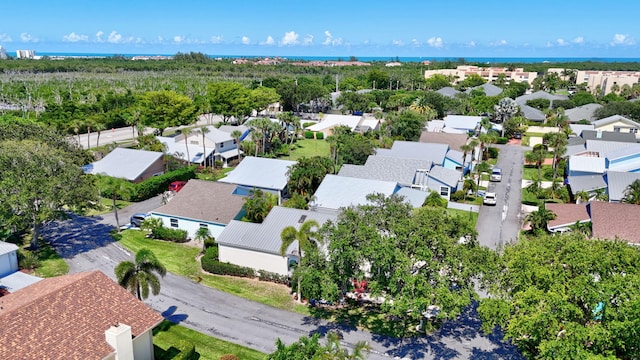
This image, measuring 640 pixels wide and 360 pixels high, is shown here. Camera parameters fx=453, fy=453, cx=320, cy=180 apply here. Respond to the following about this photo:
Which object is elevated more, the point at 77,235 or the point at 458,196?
the point at 458,196

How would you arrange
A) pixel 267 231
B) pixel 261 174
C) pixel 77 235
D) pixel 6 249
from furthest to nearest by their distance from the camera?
pixel 261 174
pixel 77 235
pixel 267 231
pixel 6 249

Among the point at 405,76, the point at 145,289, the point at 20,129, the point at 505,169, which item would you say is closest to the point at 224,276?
the point at 145,289

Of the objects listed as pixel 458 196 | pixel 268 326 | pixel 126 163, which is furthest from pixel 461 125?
pixel 268 326

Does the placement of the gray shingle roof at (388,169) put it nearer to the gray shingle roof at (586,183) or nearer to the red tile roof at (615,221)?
the gray shingle roof at (586,183)

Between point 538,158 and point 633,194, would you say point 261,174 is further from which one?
point 633,194

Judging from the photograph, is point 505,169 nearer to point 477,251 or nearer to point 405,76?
point 477,251

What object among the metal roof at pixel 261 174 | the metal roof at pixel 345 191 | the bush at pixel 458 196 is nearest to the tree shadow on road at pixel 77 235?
the metal roof at pixel 261 174
